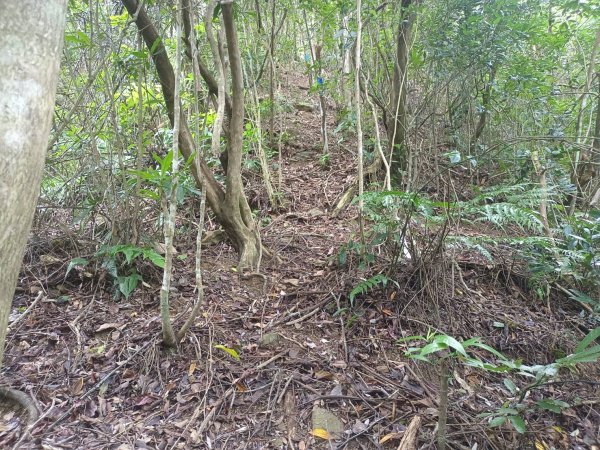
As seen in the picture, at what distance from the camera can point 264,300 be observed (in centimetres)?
362

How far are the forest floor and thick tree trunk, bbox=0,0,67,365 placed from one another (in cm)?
156

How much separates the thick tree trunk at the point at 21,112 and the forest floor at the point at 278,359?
5.12 ft

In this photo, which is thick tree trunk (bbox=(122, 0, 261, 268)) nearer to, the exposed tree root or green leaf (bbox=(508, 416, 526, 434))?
the exposed tree root

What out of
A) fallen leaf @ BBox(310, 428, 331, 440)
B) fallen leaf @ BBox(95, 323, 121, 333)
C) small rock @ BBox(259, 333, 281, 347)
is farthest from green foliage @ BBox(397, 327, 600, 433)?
fallen leaf @ BBox(95, 323, 121, 333)

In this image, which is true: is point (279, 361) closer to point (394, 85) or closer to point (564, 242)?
point (564, 242)

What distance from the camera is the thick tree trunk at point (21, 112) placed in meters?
1.06

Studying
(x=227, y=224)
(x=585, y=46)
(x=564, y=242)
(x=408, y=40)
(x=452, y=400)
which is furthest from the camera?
(x=585, y=46)

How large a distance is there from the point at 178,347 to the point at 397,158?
4.15 metres

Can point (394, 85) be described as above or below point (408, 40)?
below

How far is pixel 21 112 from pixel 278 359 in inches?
90.0

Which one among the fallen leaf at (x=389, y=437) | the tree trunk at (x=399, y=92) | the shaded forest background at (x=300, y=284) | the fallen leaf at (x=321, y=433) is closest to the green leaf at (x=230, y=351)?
the shaded forest background at (x=300, y=284)

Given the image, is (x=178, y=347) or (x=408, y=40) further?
(x=408, y=40)

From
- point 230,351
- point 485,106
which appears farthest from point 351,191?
point 230,351

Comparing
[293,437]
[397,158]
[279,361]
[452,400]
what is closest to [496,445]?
[452,400]
